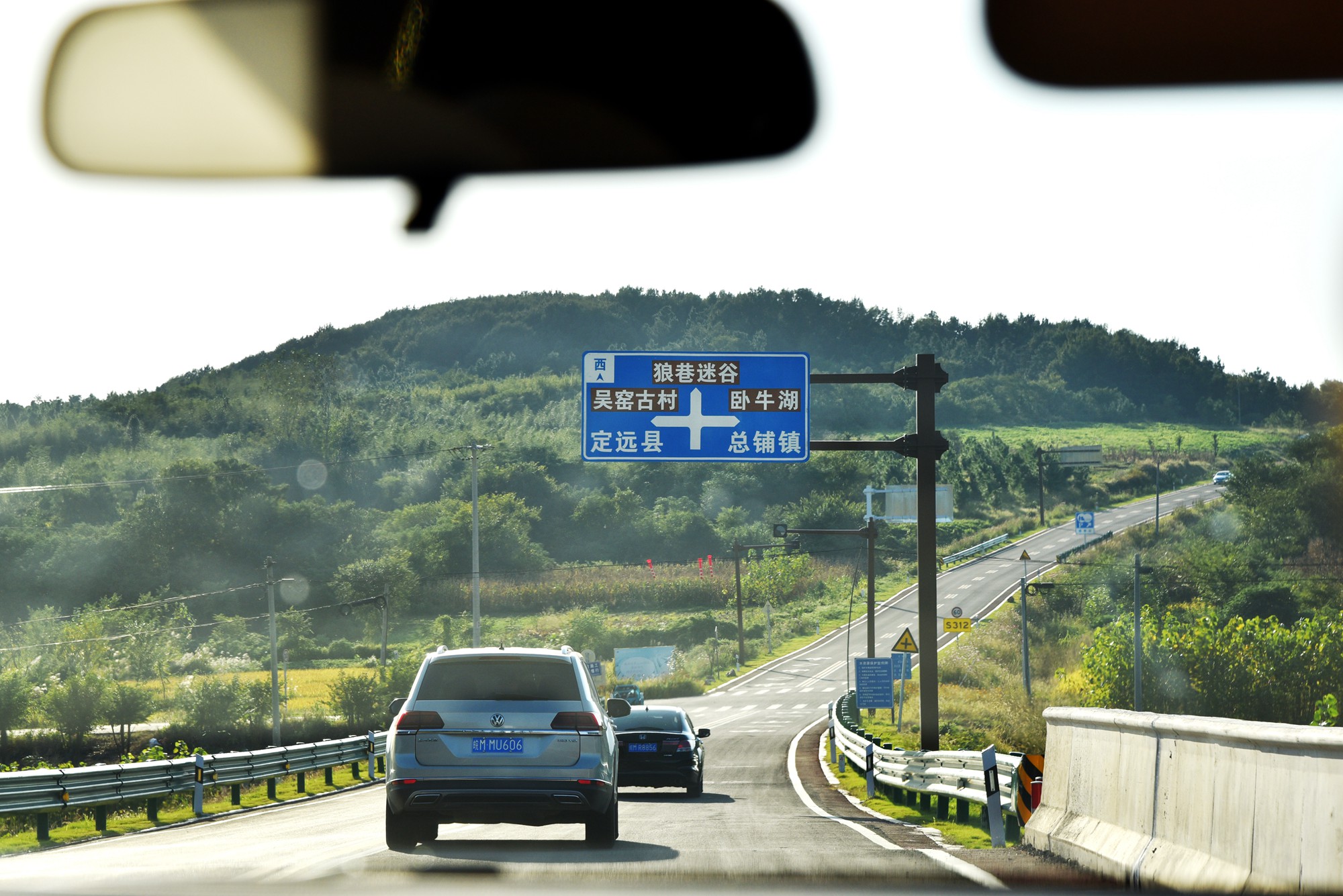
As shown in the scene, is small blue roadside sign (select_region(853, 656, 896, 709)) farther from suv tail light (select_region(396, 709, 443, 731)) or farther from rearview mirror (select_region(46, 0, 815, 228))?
rearview mirror (select_region(46, 0, 815, 228))

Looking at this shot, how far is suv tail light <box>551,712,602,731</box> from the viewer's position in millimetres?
11586

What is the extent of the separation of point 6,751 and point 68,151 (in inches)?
2480

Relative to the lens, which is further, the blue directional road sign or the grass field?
the blue directional road sign

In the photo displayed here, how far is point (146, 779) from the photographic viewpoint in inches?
806

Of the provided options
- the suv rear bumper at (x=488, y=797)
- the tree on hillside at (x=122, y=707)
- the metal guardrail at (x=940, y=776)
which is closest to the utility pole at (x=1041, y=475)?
the tree on hillside at (x=122, y=707)

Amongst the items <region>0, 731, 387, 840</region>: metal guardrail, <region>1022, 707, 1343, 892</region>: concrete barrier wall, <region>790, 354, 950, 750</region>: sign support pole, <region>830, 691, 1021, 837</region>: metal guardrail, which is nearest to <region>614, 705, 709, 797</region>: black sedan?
<region>830, 691, 1021, 837</region>: metal guardrail

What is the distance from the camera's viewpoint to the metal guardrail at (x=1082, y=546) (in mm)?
106506

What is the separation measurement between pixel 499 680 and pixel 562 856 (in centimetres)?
156

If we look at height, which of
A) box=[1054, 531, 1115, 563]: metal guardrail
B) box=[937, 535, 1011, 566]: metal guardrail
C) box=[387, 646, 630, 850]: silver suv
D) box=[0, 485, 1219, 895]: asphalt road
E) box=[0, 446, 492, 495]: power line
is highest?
box=[387, 646, 630, 850]: silver suv

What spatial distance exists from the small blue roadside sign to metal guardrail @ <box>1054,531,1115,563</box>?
207 ft

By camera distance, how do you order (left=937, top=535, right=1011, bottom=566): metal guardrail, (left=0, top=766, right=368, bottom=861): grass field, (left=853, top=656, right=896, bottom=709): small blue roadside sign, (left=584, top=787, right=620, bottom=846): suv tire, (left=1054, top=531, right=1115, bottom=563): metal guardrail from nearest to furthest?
(left=584, top=787, right=620, bottom=846): suv tire, (left=0, top=766, right=368, bottom=861): grass field, (left=853, top=656, right=896, bottom=709): small blue roadside sign, (left=1054, top=531, right=1115, bottom=563): metal guardrail, (left=937, top=535, right=1011, bottom=566): metal guardrail

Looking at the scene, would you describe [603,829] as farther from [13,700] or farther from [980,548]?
[980,548]

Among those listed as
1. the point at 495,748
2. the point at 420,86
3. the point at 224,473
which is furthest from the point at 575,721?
the point at 224,473

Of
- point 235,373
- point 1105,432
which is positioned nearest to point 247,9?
point 235,373
